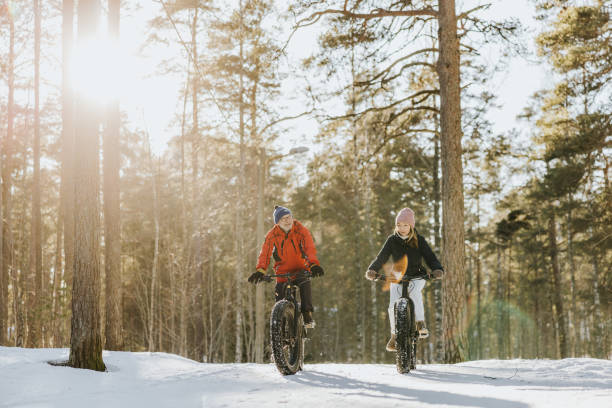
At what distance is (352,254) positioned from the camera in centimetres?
3462

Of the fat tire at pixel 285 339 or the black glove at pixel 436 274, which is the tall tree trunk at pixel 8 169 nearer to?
the fat tire at pixel 285 339

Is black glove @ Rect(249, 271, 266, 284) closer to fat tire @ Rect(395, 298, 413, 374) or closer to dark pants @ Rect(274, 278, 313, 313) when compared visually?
dark pants @ Rect(274, 278, 313, 313)

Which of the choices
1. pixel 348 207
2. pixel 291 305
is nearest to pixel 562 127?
pixel 348 207

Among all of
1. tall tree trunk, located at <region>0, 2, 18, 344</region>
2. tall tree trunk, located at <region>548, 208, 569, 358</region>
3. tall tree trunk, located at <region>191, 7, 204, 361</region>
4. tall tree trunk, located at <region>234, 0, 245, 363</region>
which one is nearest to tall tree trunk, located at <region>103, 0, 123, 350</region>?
tall tree trunk, located at <region>0, 2, 18, 344</region>

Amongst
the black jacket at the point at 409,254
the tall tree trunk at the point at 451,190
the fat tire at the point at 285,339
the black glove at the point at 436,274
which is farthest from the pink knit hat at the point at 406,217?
the tall tree trunk at the point at 451,190

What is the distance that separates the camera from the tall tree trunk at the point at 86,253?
7.07 metres

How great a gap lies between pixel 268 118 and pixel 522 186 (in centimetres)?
1352

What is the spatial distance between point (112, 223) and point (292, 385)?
584 cm

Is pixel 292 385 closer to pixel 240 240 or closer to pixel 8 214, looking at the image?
pixel 240 240

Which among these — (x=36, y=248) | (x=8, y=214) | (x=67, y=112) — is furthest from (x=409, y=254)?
(x=8, y=214)

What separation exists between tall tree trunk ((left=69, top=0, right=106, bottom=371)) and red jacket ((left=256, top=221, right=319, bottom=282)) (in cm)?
211

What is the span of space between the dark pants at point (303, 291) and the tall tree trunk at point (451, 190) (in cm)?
460

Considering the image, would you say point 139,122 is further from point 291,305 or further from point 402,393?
point 402,393

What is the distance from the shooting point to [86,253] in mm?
7238
